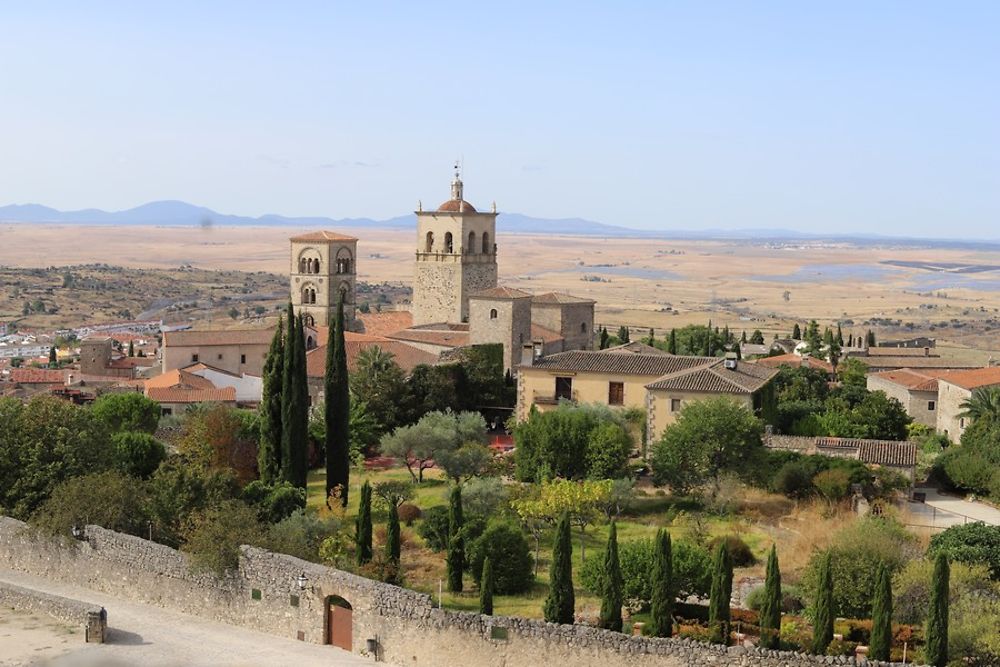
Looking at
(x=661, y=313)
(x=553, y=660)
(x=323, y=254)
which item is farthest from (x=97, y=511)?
(x=661, y=313)

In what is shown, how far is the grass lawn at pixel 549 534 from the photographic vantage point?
79.9ft

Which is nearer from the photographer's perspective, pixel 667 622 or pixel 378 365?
pixel 667 622

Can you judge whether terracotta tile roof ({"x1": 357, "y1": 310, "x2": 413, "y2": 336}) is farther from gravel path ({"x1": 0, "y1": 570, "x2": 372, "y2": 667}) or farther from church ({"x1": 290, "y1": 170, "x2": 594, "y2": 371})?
gravel path ({"x1": 0, "y1": 570, "x2": 372, "y2": 667})

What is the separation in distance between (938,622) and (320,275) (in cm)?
4823

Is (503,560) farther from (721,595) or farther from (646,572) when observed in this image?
(721,595)

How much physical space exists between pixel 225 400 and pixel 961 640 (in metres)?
29.0

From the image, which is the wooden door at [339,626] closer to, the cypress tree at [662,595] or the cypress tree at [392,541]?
the cypress tree at [392,541]

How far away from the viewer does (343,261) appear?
217ft

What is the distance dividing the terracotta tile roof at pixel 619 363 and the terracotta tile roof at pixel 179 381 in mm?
12313

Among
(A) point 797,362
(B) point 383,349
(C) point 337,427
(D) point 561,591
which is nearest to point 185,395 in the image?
(B) point 383,349

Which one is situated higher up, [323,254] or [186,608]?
[323,254]

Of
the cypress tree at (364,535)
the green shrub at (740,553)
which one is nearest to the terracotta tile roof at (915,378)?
the green shrub at (740,553)

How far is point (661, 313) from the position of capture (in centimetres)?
12319

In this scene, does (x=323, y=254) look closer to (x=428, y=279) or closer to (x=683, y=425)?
(x=428, y=279)
